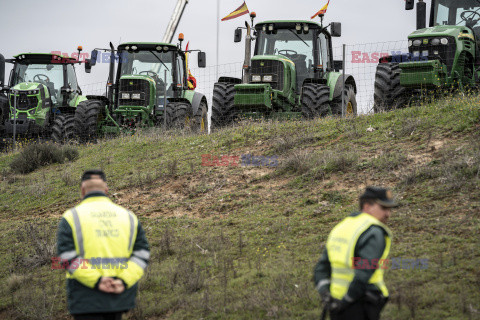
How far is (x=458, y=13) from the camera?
1520cm

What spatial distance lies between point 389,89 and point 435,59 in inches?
44.7

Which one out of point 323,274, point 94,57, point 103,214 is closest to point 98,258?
point 103,214

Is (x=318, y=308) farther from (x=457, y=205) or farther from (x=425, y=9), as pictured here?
(x=425, y=9)

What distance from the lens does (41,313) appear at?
7.50 metres

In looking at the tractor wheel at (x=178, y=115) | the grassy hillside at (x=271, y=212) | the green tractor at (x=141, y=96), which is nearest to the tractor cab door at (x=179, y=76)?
the green tractor at (x=141, y=96)

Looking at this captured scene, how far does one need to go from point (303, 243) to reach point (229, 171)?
4.12 m

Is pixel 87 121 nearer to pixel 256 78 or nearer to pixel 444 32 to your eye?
pixel 256 78

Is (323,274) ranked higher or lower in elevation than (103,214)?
lower

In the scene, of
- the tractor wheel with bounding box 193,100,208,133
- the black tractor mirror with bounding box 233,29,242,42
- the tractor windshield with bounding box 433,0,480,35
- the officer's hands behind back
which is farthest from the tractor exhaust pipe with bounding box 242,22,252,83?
the officer's hands behind back

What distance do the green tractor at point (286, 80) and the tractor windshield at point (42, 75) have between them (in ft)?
20.8

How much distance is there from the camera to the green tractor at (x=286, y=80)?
1580 cm

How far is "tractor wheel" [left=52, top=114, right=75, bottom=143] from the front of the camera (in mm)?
18386

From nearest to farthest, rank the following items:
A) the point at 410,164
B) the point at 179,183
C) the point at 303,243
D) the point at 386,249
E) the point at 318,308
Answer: the point at 386,249, the point at 318,308, the point at 303,243, the point at 410,164, the point at 179,183

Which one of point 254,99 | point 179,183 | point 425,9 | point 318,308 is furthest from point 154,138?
point 318,308
